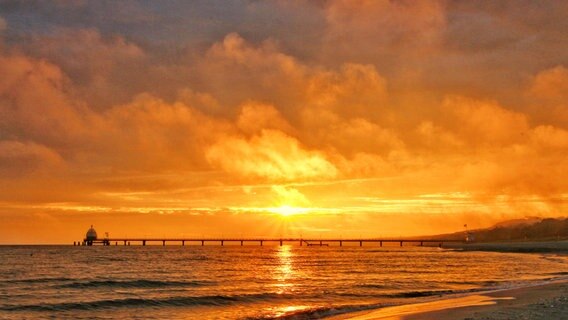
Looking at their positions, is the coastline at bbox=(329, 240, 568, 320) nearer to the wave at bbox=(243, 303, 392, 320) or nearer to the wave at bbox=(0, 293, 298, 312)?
the wave at bbox=(243, 303, 392, 320)

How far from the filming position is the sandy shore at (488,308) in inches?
909

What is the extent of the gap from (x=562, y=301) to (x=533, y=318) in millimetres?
6488

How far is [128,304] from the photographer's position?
3781cm

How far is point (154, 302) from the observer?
38.8m

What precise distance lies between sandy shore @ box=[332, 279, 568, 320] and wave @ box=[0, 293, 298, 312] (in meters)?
12.2

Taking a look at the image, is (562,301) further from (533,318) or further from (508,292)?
(508,292)

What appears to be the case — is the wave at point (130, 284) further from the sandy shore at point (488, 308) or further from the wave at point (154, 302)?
the sandy shore at point (488, 308)

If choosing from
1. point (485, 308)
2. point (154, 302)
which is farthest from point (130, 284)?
point (485, 308)

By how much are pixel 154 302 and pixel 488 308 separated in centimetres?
2334

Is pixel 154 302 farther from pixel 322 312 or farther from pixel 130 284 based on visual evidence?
pixel 130 284

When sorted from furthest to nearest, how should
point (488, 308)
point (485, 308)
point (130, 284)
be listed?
point (130, 284) → point (485, 308) → point (488, 308)

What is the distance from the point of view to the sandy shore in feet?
75.7

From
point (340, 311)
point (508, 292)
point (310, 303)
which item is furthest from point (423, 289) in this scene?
→ point (340, 311)

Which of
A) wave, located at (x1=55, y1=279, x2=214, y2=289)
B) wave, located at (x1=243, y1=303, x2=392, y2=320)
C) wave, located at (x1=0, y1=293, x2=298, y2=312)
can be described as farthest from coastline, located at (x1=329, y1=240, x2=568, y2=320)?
wave, located at (x1=55, y1=279, x2=214, y2=289)
